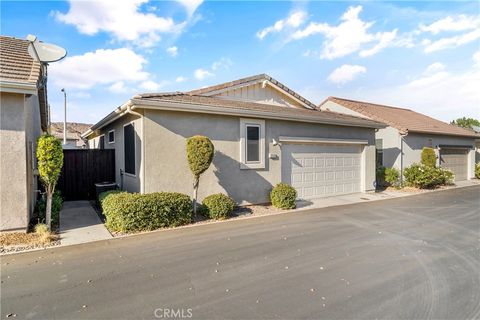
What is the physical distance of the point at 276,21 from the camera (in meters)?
11.5

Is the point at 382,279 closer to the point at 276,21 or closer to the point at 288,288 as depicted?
the point at 288,288

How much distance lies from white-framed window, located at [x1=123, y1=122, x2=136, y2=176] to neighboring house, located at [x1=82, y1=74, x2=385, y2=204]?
0.03m

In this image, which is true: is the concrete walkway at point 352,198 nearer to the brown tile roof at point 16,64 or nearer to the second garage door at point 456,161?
the second garage door at point 456,161

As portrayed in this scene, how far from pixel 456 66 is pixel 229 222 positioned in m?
11.8

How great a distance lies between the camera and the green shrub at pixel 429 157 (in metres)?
15.5

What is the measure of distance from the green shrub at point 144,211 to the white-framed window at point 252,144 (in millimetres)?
2892

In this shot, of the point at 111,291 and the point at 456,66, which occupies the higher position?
the point at 456,66

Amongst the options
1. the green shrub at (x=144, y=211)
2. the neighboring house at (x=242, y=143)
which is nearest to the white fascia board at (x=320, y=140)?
the neighboring house at (x=242, y=143)

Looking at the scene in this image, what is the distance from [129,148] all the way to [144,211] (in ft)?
10.1

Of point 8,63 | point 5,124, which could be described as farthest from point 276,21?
point 5,124

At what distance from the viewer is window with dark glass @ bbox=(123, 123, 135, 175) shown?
8.49 metres

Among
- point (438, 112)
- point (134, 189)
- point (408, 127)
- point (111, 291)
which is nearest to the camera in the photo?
point (111, 291)

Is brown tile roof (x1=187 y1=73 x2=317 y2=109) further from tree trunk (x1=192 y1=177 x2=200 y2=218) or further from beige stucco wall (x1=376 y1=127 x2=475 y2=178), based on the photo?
beige stucco wall (x1=376 y1=127 x2=475 y2=178)

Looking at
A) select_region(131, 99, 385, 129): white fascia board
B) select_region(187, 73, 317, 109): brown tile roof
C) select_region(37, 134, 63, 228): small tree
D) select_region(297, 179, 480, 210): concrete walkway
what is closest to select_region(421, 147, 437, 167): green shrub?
select_region(297, 179, 480, 210): concrete walkway
